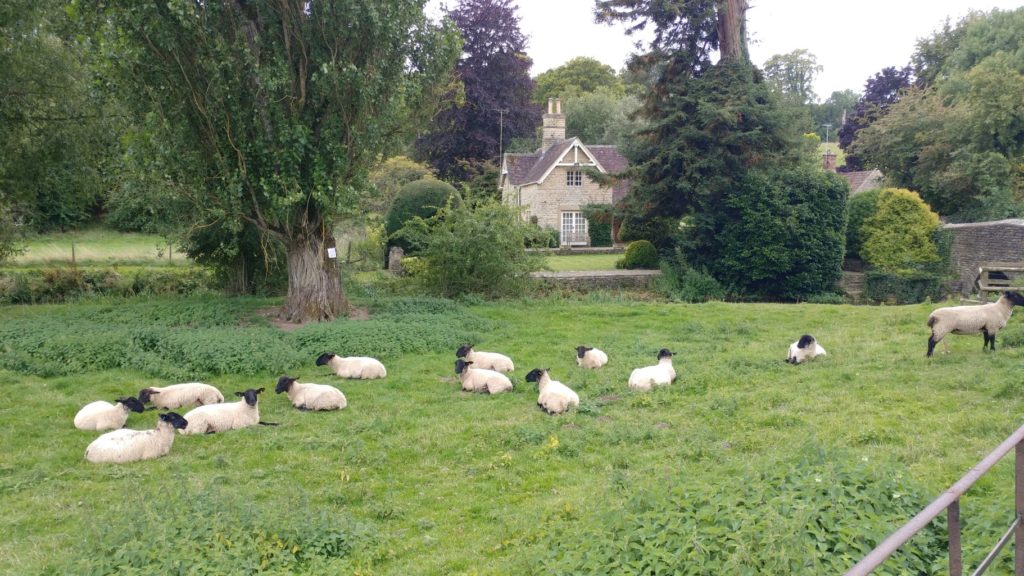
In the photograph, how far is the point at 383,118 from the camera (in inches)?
705

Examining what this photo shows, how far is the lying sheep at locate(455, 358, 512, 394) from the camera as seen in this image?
1243 cm

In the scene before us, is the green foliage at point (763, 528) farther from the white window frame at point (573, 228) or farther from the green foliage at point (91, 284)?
the white window frame at point (573, 228)

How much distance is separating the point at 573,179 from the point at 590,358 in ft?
118

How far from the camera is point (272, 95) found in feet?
Result: 55.5

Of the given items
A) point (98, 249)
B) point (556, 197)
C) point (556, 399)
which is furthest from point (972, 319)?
point (556, 197)

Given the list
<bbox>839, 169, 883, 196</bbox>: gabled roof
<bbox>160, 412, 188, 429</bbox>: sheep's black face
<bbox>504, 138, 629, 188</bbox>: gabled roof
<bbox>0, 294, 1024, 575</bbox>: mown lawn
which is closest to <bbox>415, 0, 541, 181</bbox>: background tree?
<bbox>504, 138, 629, 188</bbox>: gabled roof

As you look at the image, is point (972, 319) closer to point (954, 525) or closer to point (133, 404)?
point (954, 525)

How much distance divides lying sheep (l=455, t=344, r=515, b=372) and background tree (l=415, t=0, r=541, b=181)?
40056 mm

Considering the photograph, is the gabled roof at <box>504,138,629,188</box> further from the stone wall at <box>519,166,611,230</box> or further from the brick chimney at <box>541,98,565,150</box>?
the brick chimney at <box>541,98,565,150</box>

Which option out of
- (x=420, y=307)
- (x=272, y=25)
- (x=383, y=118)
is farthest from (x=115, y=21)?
(x=420, y=307)

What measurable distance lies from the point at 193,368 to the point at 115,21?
7.93 m

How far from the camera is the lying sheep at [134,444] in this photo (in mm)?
8859

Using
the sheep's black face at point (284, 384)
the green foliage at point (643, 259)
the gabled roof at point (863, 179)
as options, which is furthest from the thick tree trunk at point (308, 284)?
the gabled roof at point (863, 179)

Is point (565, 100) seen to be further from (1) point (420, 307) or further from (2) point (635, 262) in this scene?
(1) point (420, 307)
